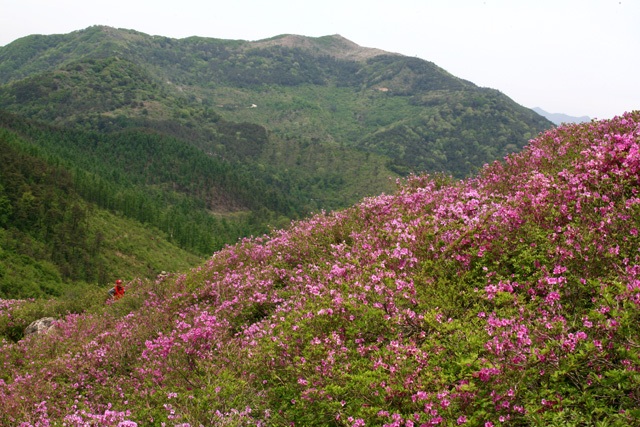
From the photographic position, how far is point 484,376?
3.28 metres

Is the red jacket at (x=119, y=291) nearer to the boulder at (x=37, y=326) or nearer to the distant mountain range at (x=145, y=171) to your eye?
the boulder at (x=37, y=326)

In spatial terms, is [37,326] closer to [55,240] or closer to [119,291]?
[119,291]

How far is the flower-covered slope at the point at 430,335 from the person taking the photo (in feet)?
10.4

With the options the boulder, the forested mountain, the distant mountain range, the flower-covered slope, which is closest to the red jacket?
the boulder

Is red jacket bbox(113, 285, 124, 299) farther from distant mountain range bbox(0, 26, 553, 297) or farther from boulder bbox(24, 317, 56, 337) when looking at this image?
distant mountain range bbox(0, 26, 553, 297)

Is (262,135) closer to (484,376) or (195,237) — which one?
(195,237)

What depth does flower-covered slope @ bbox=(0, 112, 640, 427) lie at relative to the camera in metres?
3.18

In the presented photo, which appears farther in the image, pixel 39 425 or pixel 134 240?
pixel 134 240

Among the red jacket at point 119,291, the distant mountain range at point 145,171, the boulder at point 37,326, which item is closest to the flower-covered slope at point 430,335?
the distant mountain range at point 145,171

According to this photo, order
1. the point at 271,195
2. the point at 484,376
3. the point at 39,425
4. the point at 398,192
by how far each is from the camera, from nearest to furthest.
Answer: the point at 484,376 < the point at 39,425 < the point at 398,192 < the point at 271,195

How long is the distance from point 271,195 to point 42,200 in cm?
7968

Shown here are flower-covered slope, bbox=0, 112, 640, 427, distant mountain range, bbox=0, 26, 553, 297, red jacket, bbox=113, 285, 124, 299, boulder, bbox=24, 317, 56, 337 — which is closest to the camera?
flower-covered slope, bbox=0, 112, 640, 427

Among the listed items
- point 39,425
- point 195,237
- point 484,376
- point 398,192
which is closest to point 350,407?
point 484,376

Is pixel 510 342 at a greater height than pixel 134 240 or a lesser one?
greater
